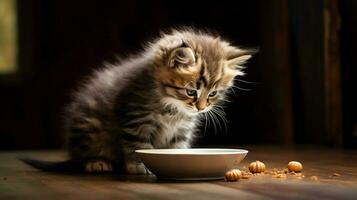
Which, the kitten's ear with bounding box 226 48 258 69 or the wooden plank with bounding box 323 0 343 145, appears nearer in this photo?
the kitten's ear with bounding box 226 48 258 69

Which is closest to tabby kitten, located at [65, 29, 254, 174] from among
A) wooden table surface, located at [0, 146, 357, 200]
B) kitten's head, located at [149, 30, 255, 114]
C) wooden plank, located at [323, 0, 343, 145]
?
kitten's head, located at [149, 30, 255, 114]

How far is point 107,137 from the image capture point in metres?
2.90

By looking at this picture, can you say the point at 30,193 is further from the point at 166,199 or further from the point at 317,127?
the point at 317,127

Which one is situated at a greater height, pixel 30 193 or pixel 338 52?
pixel 338 52

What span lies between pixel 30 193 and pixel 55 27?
12.3 feet

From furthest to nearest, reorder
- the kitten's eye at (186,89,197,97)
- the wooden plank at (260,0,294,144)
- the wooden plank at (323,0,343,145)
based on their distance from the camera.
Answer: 1. the wooden plank at (260,0,294,144)
2. the wooden plank at (323,0,343,145)
3. the kitten's eye at (186,89,197,97)

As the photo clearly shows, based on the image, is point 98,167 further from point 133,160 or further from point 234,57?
point 234,57

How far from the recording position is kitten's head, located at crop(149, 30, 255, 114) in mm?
2680

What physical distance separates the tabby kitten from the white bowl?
14.8 inches

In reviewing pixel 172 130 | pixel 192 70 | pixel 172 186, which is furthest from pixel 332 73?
pixel 172 186

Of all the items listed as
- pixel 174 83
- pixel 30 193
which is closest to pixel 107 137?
pixel 174 83

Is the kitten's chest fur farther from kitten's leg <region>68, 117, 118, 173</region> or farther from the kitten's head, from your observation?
kitten's leg <region>68, 117, 118, 173</region>

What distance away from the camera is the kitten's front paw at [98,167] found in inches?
112

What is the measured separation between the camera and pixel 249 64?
17.6ft
